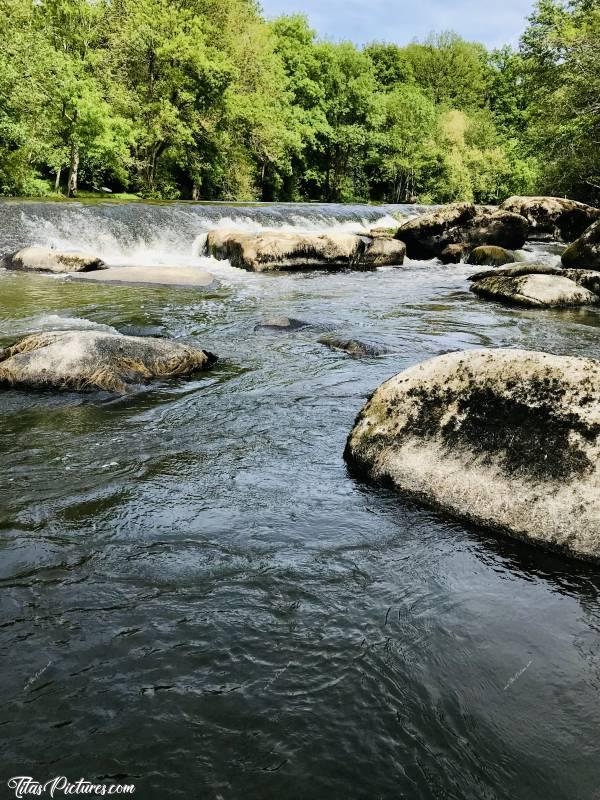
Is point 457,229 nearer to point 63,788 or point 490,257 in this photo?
point 490,257

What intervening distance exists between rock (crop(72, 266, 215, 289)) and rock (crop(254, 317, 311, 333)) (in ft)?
14.7

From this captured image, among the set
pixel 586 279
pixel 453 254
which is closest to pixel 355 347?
pixel 586 279

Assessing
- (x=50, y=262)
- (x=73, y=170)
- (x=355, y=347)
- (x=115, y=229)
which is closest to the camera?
(x=355, y=347)

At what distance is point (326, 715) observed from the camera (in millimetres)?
2344

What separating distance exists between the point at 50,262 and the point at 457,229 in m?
13.9

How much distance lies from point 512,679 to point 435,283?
14.5 m

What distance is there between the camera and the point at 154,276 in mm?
14766

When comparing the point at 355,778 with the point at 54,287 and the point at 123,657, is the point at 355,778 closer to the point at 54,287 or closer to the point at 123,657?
the point at 123,657

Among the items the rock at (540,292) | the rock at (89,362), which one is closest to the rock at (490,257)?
the rock at (540,292)

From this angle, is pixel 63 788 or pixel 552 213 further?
pixel 552 213

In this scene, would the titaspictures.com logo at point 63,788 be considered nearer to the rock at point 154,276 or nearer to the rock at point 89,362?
the rock at point 89,362

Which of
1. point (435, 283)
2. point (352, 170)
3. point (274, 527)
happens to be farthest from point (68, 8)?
point (274, 527)

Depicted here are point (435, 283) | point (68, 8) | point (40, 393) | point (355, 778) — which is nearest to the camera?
point (355, 778)

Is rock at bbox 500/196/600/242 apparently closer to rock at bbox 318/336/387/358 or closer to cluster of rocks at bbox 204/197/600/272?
cluster of rocks at bbox 204/197/600/272
